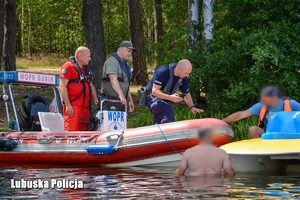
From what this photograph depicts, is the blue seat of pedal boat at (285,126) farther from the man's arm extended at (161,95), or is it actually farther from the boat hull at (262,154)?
the man's arm extended at (161,95)

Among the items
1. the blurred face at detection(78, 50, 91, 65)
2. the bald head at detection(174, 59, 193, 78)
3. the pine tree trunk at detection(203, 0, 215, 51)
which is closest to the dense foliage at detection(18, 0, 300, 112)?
the pine tree trunk at detection(203, 0, 215, 51)

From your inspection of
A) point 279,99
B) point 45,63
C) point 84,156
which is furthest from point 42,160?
point 45,63

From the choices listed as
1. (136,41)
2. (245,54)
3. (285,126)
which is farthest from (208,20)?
(136,41)

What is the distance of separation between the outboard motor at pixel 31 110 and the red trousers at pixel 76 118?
56 cm

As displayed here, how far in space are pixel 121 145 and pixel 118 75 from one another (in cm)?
135

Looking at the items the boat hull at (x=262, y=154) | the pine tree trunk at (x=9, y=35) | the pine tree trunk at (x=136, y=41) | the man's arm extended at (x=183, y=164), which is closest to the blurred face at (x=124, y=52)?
the boat hull at (x=262, y=154)

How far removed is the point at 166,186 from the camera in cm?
862

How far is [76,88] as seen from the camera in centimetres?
1122

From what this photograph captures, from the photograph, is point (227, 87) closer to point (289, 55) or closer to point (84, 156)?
point (289, 55)

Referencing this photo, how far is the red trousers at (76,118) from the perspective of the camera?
1127cm

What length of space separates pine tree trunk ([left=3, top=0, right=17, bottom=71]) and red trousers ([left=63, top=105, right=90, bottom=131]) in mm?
9497

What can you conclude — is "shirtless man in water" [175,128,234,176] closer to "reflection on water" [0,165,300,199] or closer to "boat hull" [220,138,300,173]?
"reflection on water" [0,165,300,199]

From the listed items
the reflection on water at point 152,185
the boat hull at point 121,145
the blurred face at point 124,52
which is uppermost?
the blurred face at point 124,52

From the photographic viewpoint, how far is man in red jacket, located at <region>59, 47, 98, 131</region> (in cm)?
1111
